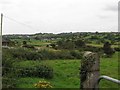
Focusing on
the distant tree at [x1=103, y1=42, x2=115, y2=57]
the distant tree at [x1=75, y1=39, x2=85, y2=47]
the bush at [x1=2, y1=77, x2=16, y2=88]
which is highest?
the distant tree at [x1=75, y1=39, x2=85, y2=47]

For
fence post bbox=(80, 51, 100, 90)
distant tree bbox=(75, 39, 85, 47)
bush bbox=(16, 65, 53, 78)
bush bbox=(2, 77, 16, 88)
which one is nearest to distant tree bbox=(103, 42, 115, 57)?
distant tree bbox=(75, 39, 85, 47)

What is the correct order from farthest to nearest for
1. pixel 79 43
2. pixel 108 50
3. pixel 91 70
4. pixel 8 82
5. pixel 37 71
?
pixel 79 43
pixel 108 50
pixel 37 71
pixel 8 82
pixel 91 70

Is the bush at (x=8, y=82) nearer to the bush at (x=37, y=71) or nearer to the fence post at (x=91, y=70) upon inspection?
the bush at (x=37, y=71)

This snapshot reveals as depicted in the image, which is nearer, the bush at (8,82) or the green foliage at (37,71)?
the bush at (8,82)

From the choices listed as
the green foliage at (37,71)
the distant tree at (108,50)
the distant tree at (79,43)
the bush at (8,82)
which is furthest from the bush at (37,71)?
the distant tree at (79,43)

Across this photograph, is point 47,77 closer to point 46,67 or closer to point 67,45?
point 46,67

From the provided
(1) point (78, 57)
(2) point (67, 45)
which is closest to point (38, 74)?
(1) point (78, 57)

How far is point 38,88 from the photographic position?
11844mm

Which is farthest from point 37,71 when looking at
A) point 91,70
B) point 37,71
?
point 91,70

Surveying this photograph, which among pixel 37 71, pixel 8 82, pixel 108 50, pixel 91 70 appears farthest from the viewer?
pixel 108 50

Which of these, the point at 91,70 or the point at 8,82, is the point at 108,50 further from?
the point at 91,70

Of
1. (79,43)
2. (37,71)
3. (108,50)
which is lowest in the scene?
(37,71)

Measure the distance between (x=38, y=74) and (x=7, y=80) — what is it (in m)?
3.19

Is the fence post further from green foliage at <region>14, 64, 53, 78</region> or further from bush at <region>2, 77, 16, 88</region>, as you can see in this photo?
green foliage at <region>14, 64, 53, 78</region>
